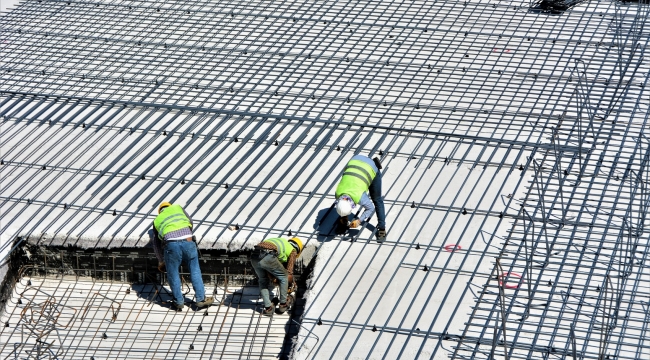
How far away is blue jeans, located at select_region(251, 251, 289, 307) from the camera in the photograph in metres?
12.5

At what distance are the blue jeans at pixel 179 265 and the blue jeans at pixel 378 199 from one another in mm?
2416

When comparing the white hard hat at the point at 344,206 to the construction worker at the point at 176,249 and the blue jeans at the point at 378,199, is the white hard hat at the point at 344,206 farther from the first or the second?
the construction worker at the point at 176,249

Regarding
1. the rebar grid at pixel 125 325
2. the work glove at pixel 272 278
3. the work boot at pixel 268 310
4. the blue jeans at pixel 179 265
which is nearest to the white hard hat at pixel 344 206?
the work glove at pixel 272 278

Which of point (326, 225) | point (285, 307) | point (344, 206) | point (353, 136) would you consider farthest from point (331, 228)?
point (353, 136)

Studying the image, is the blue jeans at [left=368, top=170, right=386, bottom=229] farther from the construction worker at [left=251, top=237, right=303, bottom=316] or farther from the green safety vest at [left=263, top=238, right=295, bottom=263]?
the green safety vest at [left=263, top=238, right=295, bottom=263]

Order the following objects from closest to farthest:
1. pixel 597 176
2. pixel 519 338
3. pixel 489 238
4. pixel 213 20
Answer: pixel 519 338 < pixel 489 238 < pixel 597 176 < pixel 213 20

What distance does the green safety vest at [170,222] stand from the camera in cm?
1288

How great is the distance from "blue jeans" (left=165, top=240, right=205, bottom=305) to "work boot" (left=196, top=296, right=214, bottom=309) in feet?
0.18

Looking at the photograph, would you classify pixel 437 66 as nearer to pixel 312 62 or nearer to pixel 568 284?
pixel 312 62

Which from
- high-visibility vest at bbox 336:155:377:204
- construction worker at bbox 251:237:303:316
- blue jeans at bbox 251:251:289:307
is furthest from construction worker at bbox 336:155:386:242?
blue jeans at bbox 251:251:289:307

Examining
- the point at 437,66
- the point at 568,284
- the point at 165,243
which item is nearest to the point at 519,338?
the point at 568,284

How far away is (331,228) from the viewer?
14.0 metres

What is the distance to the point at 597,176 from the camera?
48.7 feet

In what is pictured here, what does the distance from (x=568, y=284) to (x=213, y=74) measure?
25.4 feet
